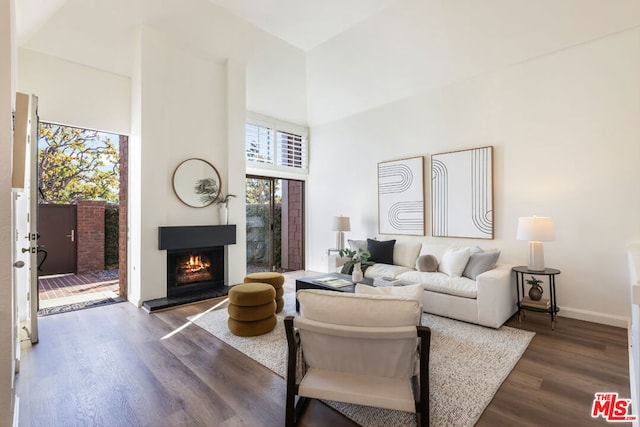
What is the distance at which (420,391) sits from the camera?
5.30 feet

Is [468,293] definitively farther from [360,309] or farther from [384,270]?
[360,309]

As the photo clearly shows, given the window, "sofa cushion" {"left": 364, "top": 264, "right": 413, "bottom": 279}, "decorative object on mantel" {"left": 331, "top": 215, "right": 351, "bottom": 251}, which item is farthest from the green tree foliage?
"sofa cushion" {"left": 364, "top": 264, "right": 413, "bottom": 279}

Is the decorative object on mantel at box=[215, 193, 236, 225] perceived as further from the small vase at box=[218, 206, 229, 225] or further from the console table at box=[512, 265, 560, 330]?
the console table at box=[512, 265, 560, 330]

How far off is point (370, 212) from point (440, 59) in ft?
9.00

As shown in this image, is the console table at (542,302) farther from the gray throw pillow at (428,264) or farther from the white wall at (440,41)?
the white wall at (440,41)

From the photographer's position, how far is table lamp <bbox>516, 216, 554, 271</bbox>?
11.1 feet

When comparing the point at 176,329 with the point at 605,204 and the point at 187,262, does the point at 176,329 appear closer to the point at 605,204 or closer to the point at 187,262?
the point at 187,262

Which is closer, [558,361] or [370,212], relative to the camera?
[558,361]

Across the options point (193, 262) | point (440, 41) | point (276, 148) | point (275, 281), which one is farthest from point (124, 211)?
point (440, 41)

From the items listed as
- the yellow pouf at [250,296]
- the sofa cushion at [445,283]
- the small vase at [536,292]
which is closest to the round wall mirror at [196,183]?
the yellow pouf at [250,296]

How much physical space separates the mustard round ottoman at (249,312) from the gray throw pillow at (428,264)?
7.31 feet

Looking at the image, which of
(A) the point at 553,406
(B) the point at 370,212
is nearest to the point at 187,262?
(B) the point at 370,212

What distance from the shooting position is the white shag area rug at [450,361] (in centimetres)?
193

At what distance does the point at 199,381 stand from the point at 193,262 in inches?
109
